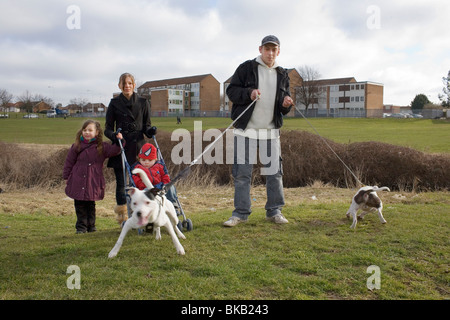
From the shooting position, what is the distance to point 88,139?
601 centimetres

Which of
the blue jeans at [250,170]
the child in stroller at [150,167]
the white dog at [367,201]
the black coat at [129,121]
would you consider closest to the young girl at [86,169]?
the black coat at [129,121]

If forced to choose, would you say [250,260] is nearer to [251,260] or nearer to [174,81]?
[251,260]

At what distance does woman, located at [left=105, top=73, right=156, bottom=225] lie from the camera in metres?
5.89

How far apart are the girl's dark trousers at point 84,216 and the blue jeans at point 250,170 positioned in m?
2.23

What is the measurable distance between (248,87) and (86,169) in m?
2.70

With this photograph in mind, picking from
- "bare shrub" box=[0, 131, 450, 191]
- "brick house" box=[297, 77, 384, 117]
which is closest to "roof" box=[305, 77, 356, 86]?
"brick house" box=[297, 77, 384, 117]

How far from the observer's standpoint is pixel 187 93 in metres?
92.7

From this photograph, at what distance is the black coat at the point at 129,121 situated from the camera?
5910mm

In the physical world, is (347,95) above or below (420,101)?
above

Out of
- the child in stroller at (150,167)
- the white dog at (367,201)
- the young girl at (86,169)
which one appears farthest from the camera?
the young girl at (86,169)

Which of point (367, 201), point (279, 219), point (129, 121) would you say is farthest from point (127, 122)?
point (367, 201)

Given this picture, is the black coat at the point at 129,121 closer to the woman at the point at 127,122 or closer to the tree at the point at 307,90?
the woman at the point at 127,122
